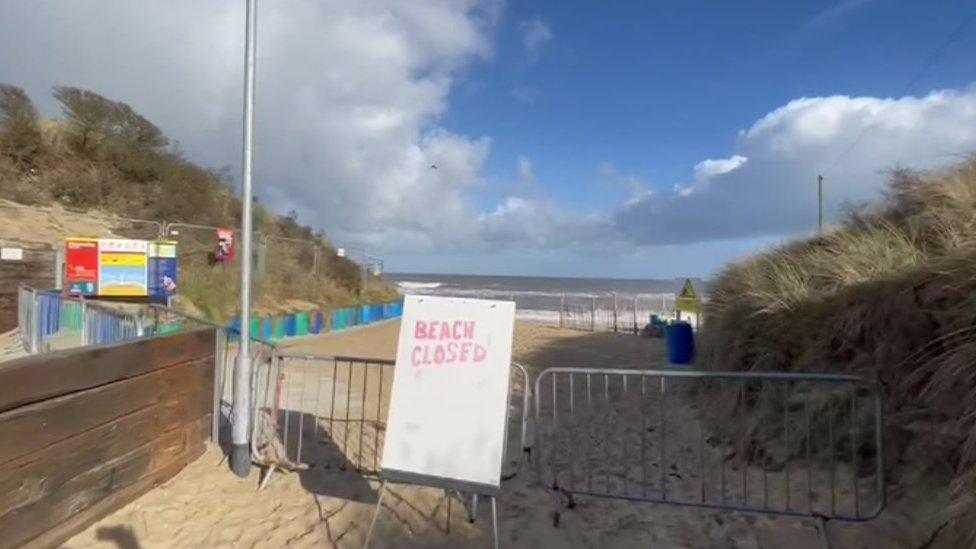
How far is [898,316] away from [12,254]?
1843 cm

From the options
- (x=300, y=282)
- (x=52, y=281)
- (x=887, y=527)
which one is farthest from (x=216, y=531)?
(x=300, y=282)

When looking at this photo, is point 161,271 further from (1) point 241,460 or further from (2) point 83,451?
(2) point 83,451

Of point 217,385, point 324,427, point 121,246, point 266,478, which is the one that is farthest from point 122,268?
point 266,478

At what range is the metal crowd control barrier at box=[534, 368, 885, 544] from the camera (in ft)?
14.8

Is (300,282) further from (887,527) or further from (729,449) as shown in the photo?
(887,527)

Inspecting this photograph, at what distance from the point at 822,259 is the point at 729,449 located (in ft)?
9.24

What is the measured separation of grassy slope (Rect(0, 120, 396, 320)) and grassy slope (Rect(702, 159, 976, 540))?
16020 mm

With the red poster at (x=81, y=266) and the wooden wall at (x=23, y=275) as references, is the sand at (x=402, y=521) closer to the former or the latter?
the red poster at (x=81, y=266)

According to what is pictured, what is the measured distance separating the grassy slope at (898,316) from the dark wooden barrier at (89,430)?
5312 mm

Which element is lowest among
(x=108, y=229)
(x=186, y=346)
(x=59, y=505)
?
(x=59, y=505)

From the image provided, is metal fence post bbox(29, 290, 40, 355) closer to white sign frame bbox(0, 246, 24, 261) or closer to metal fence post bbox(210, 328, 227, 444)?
white sign frame bbox(0, 246, 24, 261)

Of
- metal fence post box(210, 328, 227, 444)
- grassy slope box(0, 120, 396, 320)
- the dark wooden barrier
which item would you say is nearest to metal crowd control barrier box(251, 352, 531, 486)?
metal fence post box(210, 328, 227, 444)

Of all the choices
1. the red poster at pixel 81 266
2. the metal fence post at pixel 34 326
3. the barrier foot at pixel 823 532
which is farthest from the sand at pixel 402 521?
the red poster at pixel 81 266

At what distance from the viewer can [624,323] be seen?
28.9m
